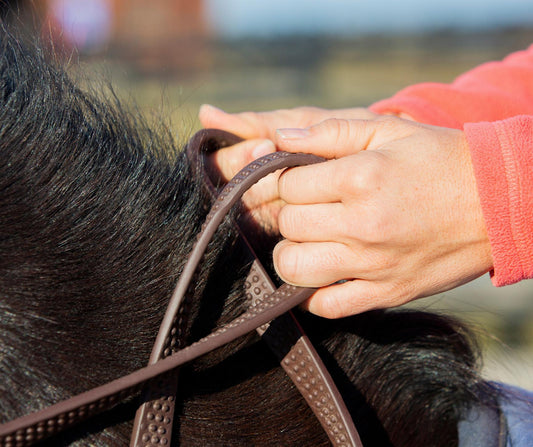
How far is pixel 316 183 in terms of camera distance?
2.98 feet

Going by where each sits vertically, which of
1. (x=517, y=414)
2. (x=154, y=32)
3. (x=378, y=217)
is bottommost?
(x=517, y=414)

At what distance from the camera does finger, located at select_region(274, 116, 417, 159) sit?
0.98 metres

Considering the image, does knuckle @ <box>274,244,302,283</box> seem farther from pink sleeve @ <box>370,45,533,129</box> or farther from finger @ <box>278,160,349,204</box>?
pink sleeve @ <box>370,45,533,129</box>

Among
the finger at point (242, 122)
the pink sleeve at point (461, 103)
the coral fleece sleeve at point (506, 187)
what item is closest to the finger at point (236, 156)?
the finger at point (242, 122)

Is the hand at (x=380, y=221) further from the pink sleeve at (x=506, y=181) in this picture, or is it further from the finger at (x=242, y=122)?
the finger at (x=242, y=122)

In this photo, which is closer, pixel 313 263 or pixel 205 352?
pixel 205 352

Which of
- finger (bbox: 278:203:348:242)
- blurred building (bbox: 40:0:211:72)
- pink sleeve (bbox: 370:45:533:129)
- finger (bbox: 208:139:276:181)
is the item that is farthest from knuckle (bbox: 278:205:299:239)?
blurred building (bbox: 40:0:211:72)

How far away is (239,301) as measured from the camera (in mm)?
922

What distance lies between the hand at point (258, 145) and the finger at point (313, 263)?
0.44ft

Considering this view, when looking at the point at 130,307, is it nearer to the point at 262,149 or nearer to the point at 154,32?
the point at 262,149

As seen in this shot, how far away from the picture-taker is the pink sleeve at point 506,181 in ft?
3.05

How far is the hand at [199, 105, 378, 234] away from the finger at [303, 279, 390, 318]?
0.54ft

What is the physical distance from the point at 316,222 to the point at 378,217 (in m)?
0.09

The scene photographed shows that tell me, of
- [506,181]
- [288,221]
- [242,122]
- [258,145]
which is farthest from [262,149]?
[506,181]
